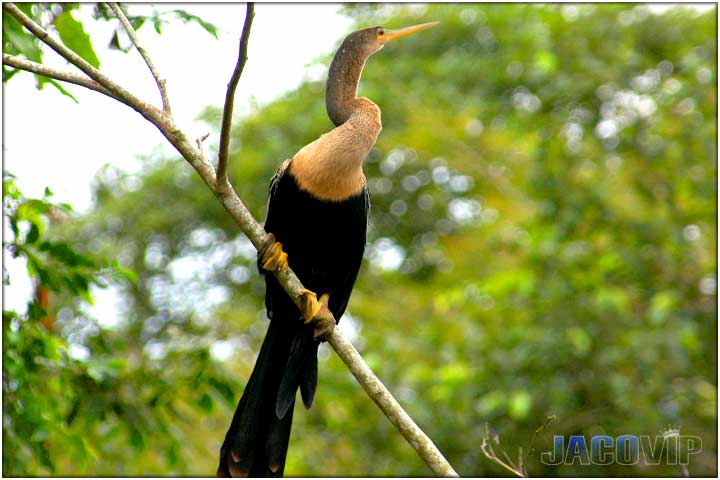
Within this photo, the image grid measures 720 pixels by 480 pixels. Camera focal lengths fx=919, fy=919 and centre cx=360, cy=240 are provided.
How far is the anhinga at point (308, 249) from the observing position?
8.71ft

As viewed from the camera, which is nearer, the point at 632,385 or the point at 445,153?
the point at 632,385

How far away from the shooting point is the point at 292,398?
2824 millimetres

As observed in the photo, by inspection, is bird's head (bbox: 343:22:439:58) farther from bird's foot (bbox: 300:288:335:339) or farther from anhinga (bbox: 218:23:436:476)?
bird's foot (bbox: 300:288:335:339)

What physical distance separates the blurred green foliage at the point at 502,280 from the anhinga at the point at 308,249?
46 cm

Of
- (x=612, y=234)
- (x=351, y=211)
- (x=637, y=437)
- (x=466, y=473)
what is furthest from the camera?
(x=612, y=234)

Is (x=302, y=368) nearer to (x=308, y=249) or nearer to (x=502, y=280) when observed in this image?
(x=308, y=249)

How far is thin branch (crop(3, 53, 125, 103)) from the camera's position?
2166mm

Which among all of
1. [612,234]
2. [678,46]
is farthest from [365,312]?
[678,46]

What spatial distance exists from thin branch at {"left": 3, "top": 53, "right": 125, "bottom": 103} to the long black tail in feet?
3.35

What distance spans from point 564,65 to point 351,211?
3.93 metres

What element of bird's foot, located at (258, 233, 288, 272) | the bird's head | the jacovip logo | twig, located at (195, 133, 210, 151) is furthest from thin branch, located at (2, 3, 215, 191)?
the jacovip logo

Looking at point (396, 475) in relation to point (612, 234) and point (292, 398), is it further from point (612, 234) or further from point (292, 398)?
point (292, 398)

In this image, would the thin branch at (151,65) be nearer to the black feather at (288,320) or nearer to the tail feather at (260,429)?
the black feather at (288,320)

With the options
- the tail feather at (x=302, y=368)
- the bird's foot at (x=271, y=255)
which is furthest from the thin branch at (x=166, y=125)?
the tail feather at (x=302, y=368)
